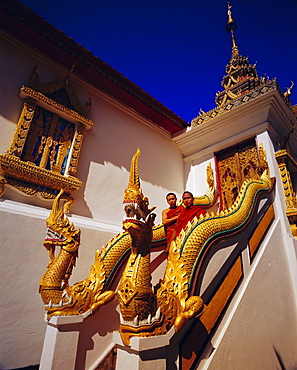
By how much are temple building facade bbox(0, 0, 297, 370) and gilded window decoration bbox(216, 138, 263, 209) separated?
1.1 inches

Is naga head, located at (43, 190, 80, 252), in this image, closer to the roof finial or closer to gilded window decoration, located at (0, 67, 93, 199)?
gilded window decoration, located at (0, 67, 93, 199)

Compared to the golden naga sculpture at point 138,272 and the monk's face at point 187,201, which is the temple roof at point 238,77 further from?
the golden naga sculpture at point 138,272

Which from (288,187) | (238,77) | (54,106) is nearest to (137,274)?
→ (54,106)

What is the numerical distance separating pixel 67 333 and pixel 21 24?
4.09 meters

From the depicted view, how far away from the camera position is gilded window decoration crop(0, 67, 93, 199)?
3078 mm

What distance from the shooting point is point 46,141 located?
3527 mm

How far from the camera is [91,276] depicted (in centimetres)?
233

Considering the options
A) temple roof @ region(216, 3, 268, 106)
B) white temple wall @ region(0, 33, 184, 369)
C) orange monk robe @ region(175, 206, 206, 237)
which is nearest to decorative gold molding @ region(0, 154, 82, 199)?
white temple wall @ region(0, 33, 184, 369)

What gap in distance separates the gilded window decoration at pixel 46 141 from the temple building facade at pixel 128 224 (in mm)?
18

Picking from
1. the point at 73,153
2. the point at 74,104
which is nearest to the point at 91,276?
the point at 73,153

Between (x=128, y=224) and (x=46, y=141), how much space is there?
100 inches

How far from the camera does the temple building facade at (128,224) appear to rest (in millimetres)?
1752

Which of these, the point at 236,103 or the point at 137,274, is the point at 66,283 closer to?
the point at 137,274

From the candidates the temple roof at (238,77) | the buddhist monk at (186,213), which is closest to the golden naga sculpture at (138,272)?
the buddhist monk at (186,213)
